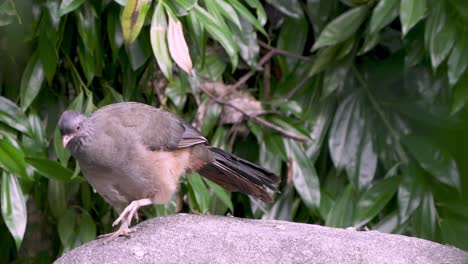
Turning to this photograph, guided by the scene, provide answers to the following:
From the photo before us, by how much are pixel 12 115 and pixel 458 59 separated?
92.4 inches

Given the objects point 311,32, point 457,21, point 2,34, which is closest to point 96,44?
point 2,34

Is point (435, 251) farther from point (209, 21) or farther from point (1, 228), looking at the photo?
point (1, 228)

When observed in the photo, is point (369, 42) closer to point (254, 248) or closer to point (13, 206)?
point (254, 248)

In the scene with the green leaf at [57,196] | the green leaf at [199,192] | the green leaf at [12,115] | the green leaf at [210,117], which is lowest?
the green leaf at [57,196]

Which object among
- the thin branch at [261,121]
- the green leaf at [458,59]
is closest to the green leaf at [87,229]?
the thin branch at [261,121]

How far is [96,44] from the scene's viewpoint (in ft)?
11.4

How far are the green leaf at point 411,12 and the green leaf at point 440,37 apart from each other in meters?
0.20

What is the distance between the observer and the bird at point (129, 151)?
2.61 meters

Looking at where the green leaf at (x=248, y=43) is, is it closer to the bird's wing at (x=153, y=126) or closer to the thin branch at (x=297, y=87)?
the thin branch at (x=297, y=87)

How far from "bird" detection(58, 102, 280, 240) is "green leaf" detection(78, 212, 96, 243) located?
90 cm

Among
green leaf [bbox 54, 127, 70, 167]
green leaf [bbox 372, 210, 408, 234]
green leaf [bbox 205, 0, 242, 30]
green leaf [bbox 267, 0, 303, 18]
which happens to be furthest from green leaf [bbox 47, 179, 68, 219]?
green leaf [bbox 372, 210, 408, 234]

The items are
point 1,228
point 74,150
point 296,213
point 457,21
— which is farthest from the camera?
point 296,213

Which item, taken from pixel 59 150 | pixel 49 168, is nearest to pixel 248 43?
pixel 59 150

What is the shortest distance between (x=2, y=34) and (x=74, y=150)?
1.16 m
